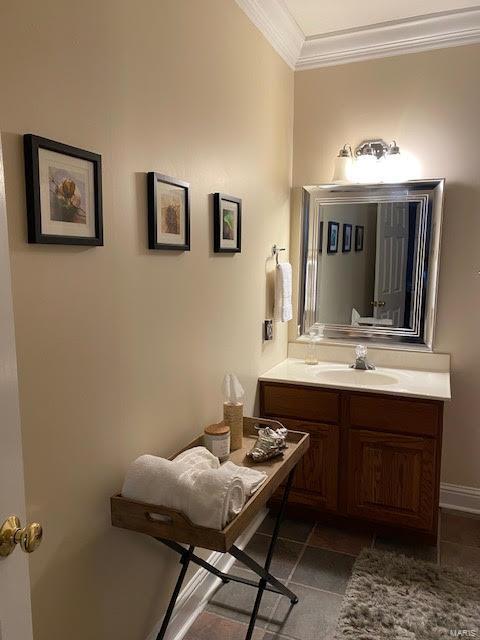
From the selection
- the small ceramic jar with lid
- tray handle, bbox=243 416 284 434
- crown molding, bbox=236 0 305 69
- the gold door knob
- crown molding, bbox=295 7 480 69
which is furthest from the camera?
crown molding, bbox=295 7 480 69

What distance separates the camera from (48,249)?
3.97 feet

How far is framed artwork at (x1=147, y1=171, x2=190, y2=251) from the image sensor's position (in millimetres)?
1588

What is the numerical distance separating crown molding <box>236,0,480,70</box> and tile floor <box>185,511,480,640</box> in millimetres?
2541

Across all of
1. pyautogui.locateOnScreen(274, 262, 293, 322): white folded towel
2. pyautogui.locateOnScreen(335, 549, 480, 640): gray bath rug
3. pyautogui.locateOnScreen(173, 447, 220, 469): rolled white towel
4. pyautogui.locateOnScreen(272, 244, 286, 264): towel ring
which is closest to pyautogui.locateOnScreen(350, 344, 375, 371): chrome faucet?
pyautogui.locateOnScreen(274, 262, 293, 322): white folded towel

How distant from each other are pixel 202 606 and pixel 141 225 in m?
1.57

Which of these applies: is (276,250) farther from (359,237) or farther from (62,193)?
(62,193)

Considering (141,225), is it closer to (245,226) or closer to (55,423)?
(55,423)

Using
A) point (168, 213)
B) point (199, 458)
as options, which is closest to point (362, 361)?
point (199, 458)

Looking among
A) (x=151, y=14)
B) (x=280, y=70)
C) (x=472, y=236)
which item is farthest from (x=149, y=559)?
(x=280, y=70)

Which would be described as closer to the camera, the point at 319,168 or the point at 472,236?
the point at 472,236

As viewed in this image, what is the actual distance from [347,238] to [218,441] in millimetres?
1604

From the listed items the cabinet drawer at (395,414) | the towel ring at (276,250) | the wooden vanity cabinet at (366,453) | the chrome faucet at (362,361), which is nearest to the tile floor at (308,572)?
the wooden vanity cabinet at (366,453)

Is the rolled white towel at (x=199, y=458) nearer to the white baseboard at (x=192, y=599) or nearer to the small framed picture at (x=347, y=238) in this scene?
the white baseboard at (x=192, y=599)

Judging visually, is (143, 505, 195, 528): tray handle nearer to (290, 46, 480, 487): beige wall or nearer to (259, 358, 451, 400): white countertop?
(259, 358, 451, 400): white countertop
